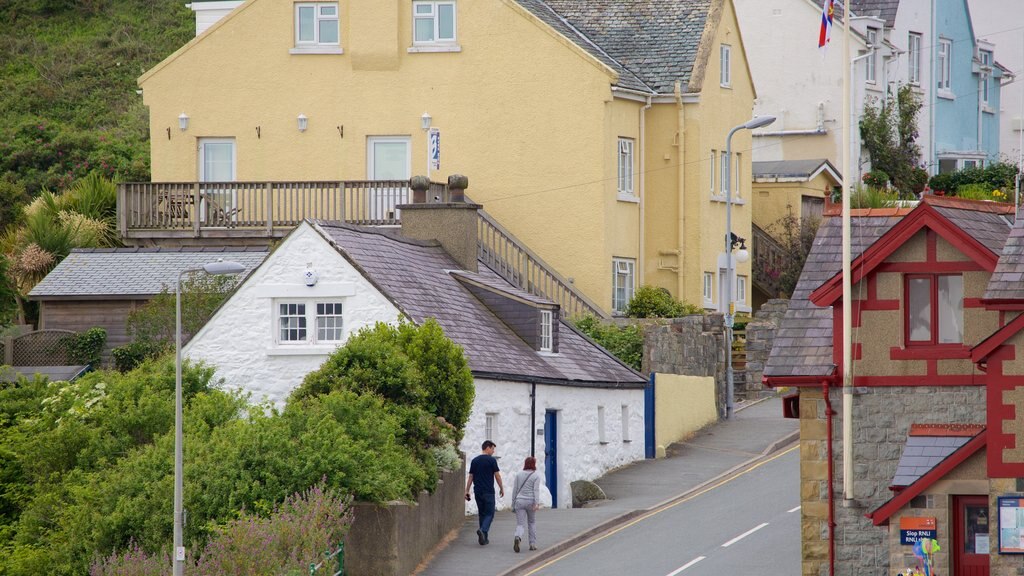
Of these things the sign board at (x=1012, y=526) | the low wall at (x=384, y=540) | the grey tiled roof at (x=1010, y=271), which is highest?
the grey tiled roof at (x=1010, y=271)

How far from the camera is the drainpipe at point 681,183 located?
154 feet

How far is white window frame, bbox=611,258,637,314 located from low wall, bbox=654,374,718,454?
13.7 ft

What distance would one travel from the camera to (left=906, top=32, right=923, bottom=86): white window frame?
61.9 m

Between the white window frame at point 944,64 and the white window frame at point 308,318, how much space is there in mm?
36421

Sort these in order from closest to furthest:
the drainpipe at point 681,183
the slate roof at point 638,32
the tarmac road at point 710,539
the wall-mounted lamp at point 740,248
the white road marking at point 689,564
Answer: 1. the white road marking at point 689,564
2. the tarmac road at point 710,539
3. the wall-mounted lamp at point 740,248
4. the drainpipe at point 681,183
5. the slate roof at point 638,32

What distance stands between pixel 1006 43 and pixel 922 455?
155ft

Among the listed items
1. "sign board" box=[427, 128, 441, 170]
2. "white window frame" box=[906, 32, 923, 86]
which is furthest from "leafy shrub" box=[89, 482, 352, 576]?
"white window frame" box=[906, 32, 923, 86]

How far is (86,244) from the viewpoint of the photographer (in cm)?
4459

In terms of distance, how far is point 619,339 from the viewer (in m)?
41.4

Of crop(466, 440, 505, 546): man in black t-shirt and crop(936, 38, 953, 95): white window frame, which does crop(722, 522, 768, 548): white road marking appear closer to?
crop(466, 440, 505, 546): man in black t-shirt

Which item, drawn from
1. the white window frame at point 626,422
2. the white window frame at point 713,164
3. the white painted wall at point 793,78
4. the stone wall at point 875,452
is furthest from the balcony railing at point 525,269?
the stone wall at point 875,452

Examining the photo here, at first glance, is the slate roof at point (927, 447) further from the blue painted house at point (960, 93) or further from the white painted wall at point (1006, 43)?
the white painted wall at point (1006, 43)

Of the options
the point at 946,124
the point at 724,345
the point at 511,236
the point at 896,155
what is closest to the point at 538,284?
the point at 511,236

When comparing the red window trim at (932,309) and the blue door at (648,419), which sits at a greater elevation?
the red window trim at (932,309)
